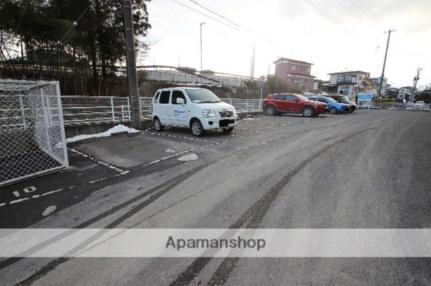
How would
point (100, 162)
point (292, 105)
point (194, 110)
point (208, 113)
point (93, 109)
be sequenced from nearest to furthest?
point (100, 162) → point (208, 113) → point (194, 110) → point (93, 109) → point (292, 105)

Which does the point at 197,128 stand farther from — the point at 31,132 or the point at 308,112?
the point at 308,112

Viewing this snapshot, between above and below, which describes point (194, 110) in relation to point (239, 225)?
above

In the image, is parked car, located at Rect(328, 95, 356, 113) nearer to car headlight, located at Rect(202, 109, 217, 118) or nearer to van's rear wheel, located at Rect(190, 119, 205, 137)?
car headlight, located at Rect(202, 109, 217, 118)

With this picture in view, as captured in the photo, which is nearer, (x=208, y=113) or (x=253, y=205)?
(x=253, y=205)

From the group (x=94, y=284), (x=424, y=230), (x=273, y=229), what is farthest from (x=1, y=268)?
(x=424, y=230)

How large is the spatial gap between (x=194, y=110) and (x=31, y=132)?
4.86 metres

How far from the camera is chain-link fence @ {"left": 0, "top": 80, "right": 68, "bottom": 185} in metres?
4.69

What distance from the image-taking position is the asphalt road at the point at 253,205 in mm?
1946

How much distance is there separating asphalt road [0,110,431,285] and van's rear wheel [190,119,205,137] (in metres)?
1.32

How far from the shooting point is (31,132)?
642cm

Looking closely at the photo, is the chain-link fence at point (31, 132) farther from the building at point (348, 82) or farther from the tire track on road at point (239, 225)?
the building at point (348, 82)

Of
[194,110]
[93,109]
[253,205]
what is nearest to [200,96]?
[194,110]

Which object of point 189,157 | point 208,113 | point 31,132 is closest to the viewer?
point 189,157

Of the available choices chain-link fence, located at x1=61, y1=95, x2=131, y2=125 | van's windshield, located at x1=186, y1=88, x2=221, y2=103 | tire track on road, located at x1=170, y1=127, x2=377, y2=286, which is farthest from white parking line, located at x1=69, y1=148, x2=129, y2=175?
van's windshield, located at x1=186, y1=88, x2=221, y2=103
